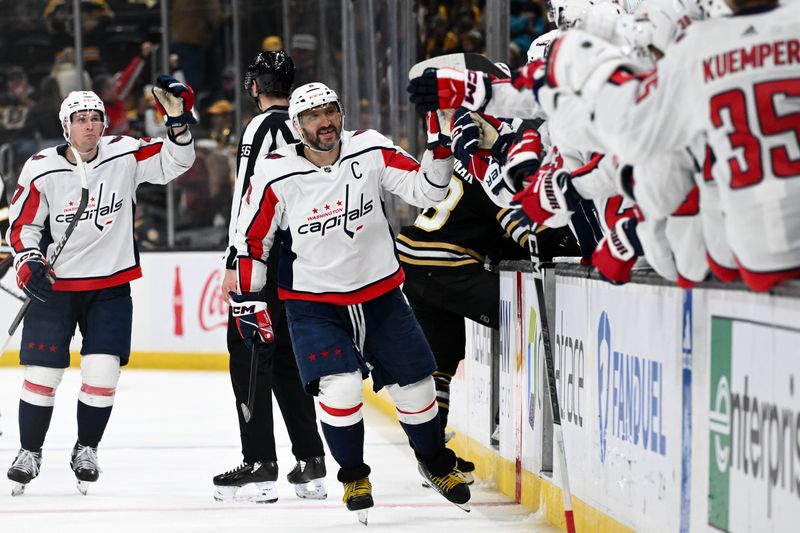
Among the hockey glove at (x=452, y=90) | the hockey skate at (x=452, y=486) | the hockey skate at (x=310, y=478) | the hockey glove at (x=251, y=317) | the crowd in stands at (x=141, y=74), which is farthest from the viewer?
the crowd in stands at (x=141, y=74)

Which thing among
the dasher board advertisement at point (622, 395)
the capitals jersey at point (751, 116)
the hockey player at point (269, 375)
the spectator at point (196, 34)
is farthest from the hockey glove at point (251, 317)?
the spectator at point (196, 34)

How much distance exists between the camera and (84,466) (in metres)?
4.73

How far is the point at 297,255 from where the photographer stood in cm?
413

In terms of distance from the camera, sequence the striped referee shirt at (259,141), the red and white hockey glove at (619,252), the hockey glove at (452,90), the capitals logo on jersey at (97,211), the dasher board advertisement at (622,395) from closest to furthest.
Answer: the dasher board advertisement at (622,395), the red and white hockey glove at (619,252), the hockey glove at (452,90), the striped referee shirt at (259,141), the capitals logo on jersey at (97,211)

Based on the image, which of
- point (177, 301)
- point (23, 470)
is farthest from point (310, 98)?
point (177, 301)

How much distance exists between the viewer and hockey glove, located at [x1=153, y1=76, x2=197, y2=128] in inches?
186

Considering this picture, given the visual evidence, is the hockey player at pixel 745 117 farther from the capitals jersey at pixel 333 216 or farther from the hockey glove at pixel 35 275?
the hockey glove at pixel 35 275

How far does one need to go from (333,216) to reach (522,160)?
25.7 inches

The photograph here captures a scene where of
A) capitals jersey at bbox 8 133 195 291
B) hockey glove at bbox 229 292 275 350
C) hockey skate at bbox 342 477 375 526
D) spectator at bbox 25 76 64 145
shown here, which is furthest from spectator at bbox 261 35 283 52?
hockey skate at bbox 342 477 375 526

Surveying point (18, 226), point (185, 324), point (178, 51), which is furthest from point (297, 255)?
point (178, 51)

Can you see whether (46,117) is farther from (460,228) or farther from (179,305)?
(460,228)

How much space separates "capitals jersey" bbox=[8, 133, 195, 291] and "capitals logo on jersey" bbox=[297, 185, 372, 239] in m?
0.99

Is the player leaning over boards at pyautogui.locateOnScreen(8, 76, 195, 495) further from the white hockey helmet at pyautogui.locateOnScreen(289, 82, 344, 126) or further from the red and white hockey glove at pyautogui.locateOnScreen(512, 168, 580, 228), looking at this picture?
the red and white hockey glove at pyautogui.locateOnScreen(512, 168, 580, 228)

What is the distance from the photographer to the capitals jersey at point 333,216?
4082 millimetres
